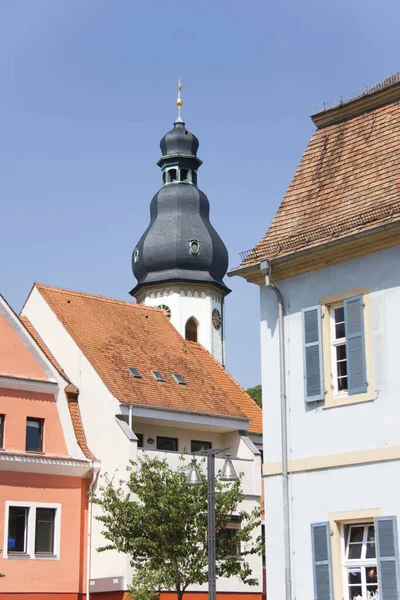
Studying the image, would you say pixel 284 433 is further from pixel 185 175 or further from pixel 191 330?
pixel 185 175

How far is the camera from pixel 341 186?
2005 cm

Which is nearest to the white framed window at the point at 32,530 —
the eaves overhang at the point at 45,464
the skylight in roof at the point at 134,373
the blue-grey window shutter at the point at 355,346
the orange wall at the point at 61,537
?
the orange wall at the point at 61,537

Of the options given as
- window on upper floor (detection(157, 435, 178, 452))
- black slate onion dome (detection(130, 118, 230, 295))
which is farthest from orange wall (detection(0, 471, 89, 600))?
black slate onion dome (detection(130, 118, 230, 295))

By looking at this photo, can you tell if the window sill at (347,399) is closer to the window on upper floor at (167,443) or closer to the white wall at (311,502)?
the white wall at (311,502)

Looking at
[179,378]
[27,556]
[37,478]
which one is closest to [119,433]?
[37,478]

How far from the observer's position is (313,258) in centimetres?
1936

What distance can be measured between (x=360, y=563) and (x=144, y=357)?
22865 millimetres

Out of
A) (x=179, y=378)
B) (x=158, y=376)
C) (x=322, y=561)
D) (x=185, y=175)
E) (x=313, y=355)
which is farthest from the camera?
(x=185, y=175)

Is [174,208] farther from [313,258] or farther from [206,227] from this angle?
[313,258]

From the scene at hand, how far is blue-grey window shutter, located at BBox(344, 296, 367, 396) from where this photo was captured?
59.1ft

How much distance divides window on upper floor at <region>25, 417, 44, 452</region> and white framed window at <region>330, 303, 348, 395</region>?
18.1 metres

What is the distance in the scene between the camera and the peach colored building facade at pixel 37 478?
3334cm

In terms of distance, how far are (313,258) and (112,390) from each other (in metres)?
17.6

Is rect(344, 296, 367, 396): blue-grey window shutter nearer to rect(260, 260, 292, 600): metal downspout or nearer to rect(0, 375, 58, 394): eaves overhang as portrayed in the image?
rect(260, 260, 292, 600): metal downspout
